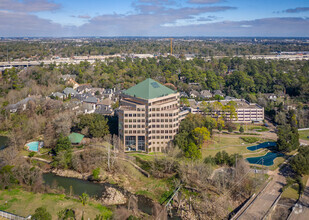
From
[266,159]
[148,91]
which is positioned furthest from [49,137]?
[266,159]

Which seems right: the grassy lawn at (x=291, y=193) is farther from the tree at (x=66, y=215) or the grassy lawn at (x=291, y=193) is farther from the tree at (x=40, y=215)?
the tree at (x=40, y=215)

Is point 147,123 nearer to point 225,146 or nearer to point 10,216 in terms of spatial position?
point 225,146

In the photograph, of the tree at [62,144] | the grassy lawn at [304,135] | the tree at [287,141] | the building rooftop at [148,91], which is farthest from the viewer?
the grassy lawn at [304,135]

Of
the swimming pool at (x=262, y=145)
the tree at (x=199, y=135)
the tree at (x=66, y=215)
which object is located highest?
the tree at (x=199, y=135)

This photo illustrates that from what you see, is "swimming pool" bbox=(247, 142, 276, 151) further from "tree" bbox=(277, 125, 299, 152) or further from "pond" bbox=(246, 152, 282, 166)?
"tree" bbox=(277, 125, 299, 152)

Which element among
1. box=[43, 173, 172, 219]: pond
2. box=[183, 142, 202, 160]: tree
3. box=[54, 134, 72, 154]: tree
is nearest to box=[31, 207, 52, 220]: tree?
box=[43, 173, 172, 219]: pond

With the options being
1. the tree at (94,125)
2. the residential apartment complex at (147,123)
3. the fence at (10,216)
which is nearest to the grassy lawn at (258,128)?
the residential apartment complex at (147,123)
